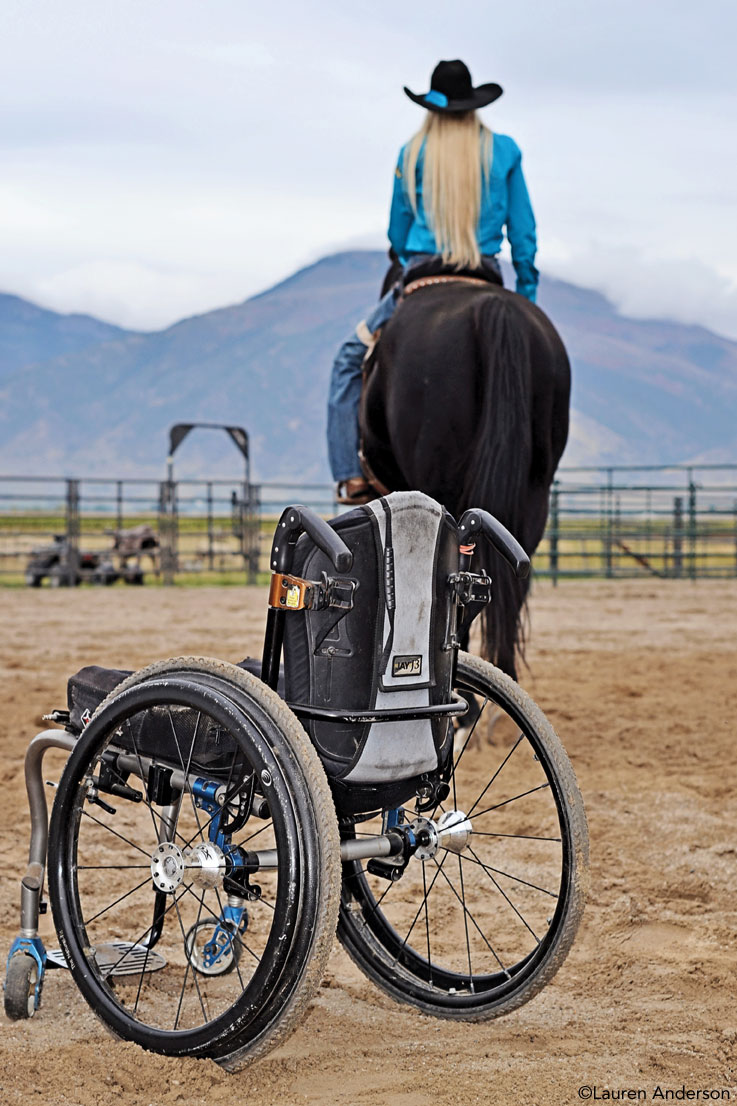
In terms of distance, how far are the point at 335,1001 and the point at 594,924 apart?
0.76 m

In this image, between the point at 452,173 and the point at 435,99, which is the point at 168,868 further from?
the point at 435,99

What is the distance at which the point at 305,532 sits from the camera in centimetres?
212

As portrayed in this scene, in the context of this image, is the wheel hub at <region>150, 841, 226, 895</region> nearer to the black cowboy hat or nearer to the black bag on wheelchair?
the black bag on wheelchair

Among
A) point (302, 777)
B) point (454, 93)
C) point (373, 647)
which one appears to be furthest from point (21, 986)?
point (454, 93)

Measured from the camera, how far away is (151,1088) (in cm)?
192

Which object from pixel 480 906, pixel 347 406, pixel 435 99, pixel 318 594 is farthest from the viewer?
pixel 347 406

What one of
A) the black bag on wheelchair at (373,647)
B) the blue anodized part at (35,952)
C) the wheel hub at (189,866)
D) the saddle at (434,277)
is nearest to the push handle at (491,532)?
the black bag on wheelchair at (373,647)

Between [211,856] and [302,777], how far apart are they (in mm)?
274

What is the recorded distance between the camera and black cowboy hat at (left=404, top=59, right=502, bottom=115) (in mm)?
4629

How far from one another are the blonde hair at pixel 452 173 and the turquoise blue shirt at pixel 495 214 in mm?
39

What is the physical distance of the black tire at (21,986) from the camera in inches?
89.8

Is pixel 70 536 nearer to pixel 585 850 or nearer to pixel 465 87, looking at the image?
pixel 465 87

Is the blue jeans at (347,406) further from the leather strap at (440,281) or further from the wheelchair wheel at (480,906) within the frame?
the wheelchair wheel at (480,906)

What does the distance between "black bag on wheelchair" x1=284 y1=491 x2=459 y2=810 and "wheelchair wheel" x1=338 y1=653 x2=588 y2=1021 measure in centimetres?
Answer: 26
